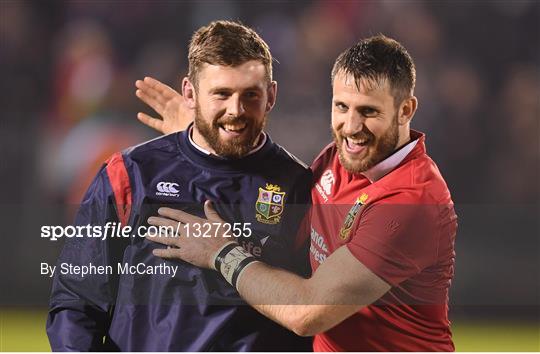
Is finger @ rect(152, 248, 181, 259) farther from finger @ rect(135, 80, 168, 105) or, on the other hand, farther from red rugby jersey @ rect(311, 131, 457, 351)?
finger @ rect(135, 80, 168, 105)

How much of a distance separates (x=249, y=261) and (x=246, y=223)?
6.6 inches

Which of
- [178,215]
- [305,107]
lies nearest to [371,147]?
[178,215]

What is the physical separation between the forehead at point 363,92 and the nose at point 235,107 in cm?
41

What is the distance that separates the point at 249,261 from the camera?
3721 mm

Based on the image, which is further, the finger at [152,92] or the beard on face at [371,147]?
the finger at [152,92]

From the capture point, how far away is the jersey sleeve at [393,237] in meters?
3.72

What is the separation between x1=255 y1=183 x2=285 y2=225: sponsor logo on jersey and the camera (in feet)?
12.4

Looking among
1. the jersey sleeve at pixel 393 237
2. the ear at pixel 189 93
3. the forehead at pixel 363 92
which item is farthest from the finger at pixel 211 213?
the forehead at pixel 363 92

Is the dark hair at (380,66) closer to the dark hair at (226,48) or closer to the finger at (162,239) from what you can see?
the dark hair at (226,48)

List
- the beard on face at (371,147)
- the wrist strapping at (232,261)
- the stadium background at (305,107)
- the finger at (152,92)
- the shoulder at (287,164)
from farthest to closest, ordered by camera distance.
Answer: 1. the stadium background at (305,107)
2. the finger at (152,92)
3. the shoulder at (287,164)
4. the beard on face at (371,147)
5. the wrist strapping at (232,261)

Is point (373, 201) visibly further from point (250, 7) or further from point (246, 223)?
point (250, 7)

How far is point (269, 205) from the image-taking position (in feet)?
12.4

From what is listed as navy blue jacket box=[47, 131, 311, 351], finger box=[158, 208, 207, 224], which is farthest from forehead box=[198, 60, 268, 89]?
finger box=[158, 208, 207, 224]

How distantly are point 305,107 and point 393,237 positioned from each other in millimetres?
4273
